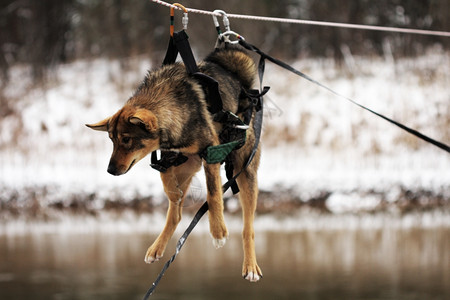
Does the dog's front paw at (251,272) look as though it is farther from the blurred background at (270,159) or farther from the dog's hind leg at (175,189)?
the blurred background at (270,159)

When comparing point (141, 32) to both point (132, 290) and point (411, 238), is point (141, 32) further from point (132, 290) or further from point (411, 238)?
point (411, 238)

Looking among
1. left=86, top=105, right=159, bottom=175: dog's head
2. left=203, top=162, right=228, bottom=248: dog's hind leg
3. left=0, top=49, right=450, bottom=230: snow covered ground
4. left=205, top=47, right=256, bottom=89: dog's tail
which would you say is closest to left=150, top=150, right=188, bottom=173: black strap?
left=203, top=162, right=228, bottom=248: dog's hind leg

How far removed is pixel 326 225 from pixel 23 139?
10.9 metres

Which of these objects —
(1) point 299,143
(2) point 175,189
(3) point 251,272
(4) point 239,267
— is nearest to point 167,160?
(2) point 175,189

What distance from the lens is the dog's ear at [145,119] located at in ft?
12.0

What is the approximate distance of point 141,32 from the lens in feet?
108

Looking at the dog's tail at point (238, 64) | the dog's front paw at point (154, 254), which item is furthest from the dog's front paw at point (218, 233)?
the dog's tail at point (238, 64)

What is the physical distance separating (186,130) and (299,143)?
2314cm

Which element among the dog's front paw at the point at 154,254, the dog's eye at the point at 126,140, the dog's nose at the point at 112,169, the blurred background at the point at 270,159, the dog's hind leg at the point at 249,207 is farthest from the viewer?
the blurred background at the point at 270,159

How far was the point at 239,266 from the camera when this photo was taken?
3162 centimetres

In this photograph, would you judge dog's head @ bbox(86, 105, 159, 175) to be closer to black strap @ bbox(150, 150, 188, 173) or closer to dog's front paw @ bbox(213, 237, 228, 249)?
black strap @ bbox(150, 150, 188, 173)

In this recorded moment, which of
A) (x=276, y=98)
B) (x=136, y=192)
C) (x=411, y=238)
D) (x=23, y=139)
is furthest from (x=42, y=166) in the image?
(x=411, y=238)

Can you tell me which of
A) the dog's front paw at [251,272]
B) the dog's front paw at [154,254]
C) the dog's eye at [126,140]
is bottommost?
the dog's front paw at [251,272]

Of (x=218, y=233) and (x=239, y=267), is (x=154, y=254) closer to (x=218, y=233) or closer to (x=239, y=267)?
(x=218, y=233)
